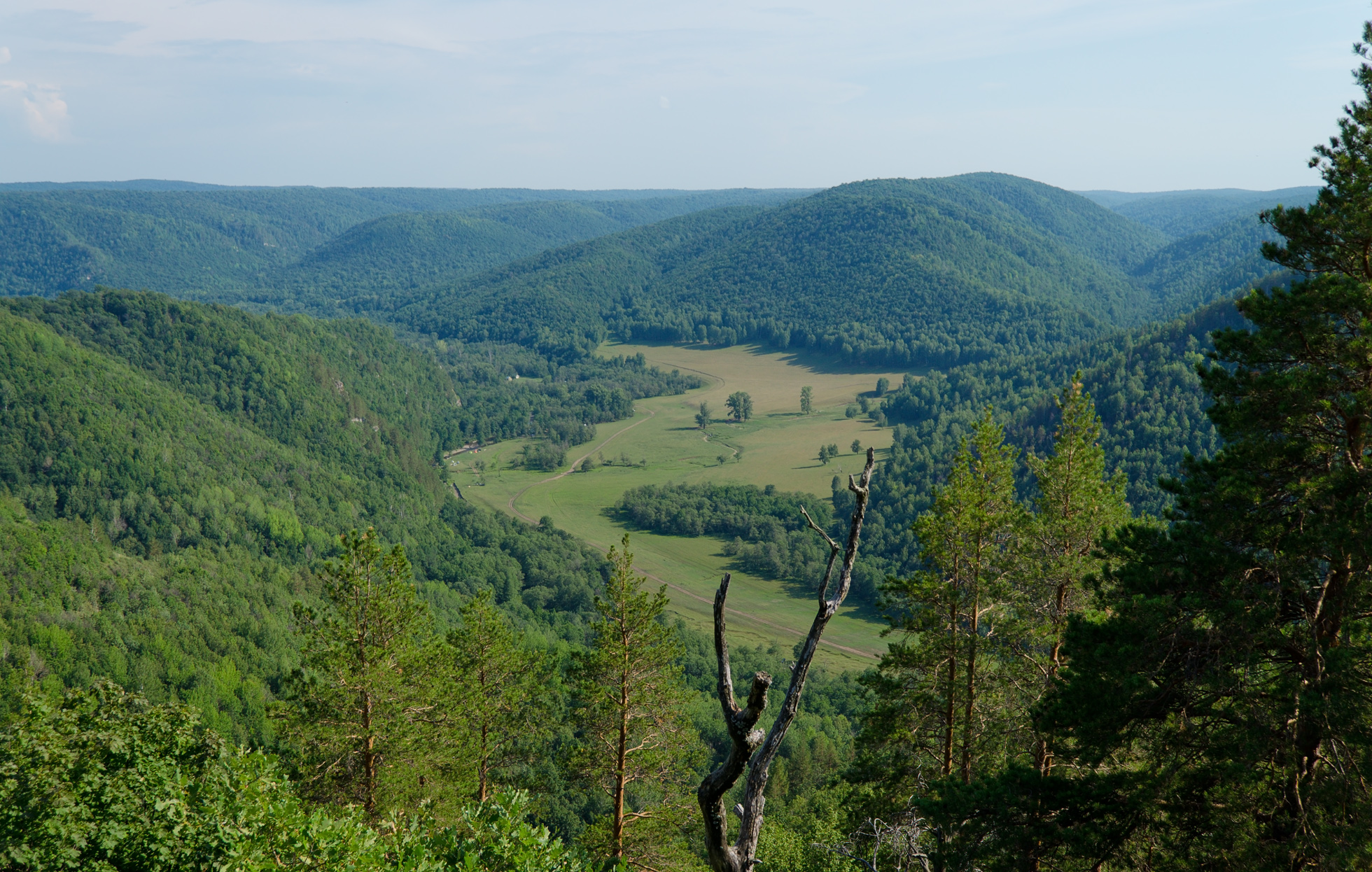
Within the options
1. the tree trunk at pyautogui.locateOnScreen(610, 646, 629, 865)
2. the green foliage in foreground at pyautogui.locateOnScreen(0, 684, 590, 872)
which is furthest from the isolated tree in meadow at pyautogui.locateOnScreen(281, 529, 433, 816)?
the tree trunk at pyautogui.locateOnScreen(610, 646, 629, 865)

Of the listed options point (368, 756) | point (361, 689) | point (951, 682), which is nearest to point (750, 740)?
point (951, 682)

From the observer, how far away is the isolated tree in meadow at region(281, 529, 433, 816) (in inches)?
845

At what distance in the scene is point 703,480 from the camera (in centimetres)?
14638

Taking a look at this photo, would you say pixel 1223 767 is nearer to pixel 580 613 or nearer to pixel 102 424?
pixel 580 613

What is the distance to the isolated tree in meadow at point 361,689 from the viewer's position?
21.5 meters

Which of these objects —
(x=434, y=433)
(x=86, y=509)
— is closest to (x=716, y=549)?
(x=86, y=509)

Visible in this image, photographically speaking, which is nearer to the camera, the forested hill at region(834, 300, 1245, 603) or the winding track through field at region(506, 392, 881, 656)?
the winding track through field at region(506, 392, 881, 656)

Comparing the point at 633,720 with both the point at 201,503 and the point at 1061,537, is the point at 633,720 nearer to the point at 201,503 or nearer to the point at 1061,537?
the point at 1061,537

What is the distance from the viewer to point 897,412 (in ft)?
597

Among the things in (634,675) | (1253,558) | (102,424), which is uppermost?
(1253,558)

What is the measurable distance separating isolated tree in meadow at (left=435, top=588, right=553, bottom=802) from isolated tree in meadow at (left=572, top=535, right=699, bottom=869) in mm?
4173

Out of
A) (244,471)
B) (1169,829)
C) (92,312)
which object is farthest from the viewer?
(92,312)

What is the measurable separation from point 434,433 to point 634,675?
17917 centimetres

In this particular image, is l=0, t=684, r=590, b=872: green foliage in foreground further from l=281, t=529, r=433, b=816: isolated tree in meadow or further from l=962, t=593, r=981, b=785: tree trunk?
l=962, t=593, r=981, b=785: tree trunk
